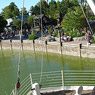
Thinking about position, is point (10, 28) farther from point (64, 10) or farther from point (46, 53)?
point (46, 53)

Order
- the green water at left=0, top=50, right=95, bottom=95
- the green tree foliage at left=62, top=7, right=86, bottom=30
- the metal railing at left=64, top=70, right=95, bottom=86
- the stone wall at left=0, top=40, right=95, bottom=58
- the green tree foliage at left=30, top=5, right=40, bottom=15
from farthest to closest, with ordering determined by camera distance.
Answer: the green tree foliage at left=30, top=5, right=40, bottom=15, the green tree foliage at left=62, top=7, right=86, bottom=30, the stone wall at left=0, top=40, right=95, bottom=58, the green water at left=0, top=50, right=95, bottom=95, the metal railing at left=64, top=70, right=95, bottom=86

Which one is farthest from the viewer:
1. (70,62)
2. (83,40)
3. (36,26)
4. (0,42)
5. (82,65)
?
(36,26)

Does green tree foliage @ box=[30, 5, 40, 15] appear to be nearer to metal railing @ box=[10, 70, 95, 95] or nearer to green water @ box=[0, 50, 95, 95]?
green water @ box=[0, 50, 95, 95]

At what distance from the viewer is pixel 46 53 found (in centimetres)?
2402

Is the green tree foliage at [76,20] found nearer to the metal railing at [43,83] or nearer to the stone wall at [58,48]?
the stone wall at [58,48]

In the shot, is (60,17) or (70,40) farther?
(60,17)

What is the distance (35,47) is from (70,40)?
530cm

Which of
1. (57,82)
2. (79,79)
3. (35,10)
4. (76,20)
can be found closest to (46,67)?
(79,79)

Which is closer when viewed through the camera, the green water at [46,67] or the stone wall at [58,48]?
the green water at [46,67]

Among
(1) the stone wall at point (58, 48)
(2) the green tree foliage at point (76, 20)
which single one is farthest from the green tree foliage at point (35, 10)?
(2) the green tree foliage at point (76, 20)

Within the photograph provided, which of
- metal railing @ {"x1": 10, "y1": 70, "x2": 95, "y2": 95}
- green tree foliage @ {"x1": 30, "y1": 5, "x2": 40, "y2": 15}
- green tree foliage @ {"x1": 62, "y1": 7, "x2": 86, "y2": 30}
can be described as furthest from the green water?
green tree foliage @ {"x1": 30, "y1": 5, "x2": 40, "y2": 15}

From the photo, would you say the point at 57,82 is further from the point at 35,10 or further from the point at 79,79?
the point at 35,10

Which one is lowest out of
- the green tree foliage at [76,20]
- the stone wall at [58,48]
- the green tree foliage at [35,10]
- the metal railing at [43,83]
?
the metal railing at [43,83]

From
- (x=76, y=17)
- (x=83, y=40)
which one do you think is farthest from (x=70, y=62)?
(x=76, y=17)
